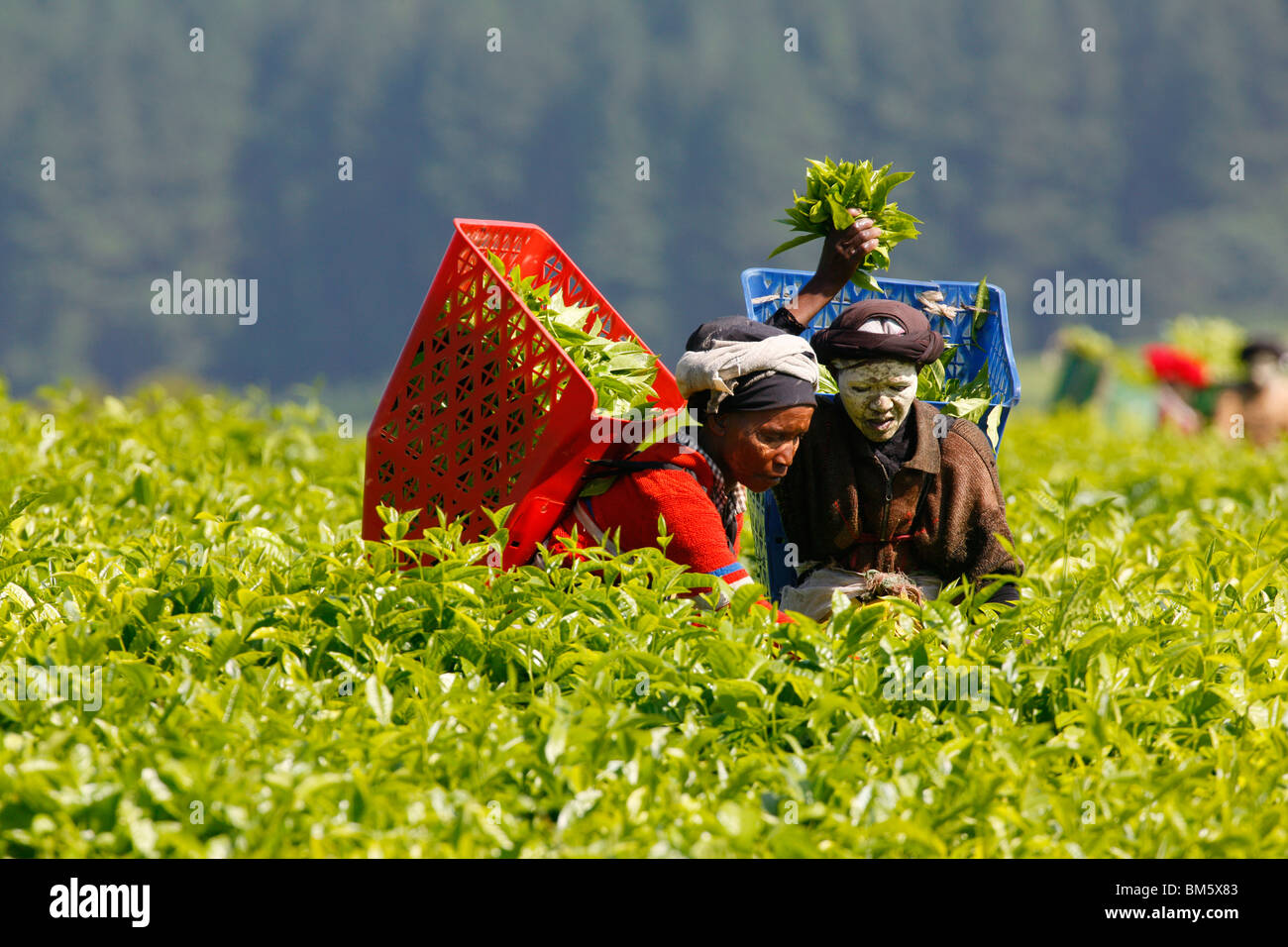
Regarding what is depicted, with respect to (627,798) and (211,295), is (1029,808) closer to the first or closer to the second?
(627,798)

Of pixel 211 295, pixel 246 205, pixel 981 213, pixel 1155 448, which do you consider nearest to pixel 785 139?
pixel 981 213

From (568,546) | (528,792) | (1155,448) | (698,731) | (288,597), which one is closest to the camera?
(528,792)

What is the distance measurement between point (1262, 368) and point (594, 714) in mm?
10714

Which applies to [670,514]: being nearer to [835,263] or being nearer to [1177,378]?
[835,263]

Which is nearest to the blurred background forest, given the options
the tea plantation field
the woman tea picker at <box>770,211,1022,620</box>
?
the woman tea picker at <box>770,211,1022,620</box>

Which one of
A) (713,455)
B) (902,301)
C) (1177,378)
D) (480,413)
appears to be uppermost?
(1177,378)

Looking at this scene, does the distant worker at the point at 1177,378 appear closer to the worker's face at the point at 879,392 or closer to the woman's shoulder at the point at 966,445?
the woman's shoulder at the point at 966,445

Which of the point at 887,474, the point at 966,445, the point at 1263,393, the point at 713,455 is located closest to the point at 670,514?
the point at 713,455

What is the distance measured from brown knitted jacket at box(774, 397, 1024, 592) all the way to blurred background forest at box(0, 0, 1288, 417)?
42792mm

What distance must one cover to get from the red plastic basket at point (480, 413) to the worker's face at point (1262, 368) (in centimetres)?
947

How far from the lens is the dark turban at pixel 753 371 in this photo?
332cm

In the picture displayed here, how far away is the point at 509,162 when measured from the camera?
5038 centimetres

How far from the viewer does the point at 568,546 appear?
10.8 ft
